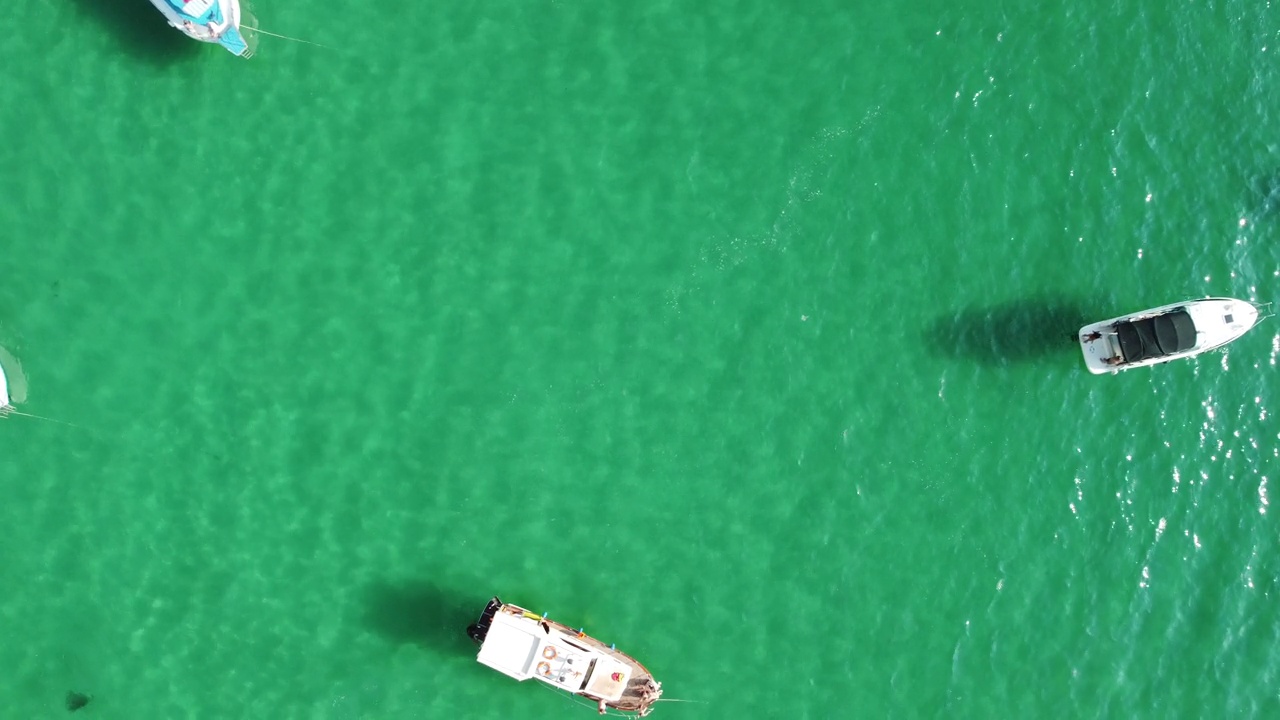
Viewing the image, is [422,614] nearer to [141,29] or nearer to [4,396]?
[4,396]

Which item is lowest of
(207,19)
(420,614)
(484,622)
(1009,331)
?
(420,614)

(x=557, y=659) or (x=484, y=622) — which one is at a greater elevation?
(x=484, y=622)

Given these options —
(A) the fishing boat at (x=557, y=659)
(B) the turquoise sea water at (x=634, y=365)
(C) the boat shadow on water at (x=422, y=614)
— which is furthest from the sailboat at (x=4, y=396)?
(A) the fishing boat at (x=557, y=659)

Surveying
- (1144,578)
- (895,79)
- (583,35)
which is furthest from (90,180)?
(1144,578)

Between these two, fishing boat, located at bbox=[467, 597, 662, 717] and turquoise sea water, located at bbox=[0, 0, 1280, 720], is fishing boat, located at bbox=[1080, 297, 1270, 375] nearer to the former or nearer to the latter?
turquoise sea water, located at bbox=[0, 0, 1280, 720]

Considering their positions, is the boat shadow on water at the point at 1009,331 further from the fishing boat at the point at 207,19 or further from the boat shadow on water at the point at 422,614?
the fishing boat at the point at 207,19

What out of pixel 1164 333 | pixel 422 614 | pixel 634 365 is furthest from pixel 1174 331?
pixel 422 614

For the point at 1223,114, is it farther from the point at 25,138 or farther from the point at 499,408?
the point at 25,138
